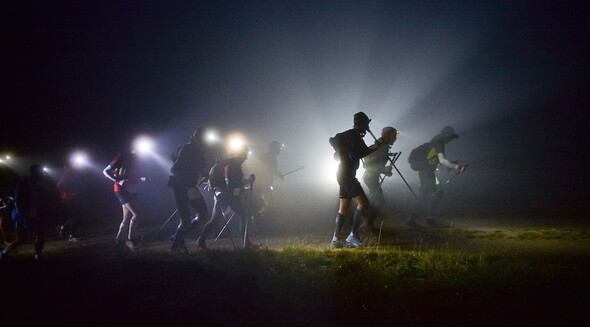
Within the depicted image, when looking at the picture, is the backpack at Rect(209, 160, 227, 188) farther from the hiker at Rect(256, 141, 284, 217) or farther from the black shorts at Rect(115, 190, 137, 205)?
the hiker at Rect(256, 141, 284, 217)

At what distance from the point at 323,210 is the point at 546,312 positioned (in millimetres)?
9270

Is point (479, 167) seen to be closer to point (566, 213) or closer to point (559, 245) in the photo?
point (566, 213)

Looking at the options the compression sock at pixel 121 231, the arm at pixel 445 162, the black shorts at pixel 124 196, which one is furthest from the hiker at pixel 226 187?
the arm at pixel 445 162

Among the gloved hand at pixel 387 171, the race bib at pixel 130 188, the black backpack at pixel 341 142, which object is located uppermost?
the black backpack at pixel 341 142

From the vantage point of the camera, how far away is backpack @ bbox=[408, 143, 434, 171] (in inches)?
303

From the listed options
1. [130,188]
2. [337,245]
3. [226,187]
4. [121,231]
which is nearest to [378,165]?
[337,245]

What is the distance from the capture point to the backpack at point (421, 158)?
25.3 feet

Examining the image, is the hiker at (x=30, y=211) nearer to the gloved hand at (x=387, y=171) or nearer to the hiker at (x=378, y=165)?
the hiker at (x=378, y=165)

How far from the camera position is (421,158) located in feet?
25.4

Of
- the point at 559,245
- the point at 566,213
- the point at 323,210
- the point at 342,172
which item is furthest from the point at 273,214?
the point at 566,213

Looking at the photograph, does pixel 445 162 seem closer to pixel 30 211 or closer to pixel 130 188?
pixel 130 188

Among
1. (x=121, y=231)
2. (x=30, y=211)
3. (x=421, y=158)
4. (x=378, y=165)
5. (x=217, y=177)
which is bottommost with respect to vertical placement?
(x=121, y=231)

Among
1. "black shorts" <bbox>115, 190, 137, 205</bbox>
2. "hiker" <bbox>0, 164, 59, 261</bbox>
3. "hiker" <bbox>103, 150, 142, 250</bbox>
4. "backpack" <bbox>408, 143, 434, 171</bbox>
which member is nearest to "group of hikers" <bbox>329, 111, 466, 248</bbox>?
"backpack" <bbox>408, 143, 434, 171</bbox>

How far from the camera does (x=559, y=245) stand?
16.1 feet
